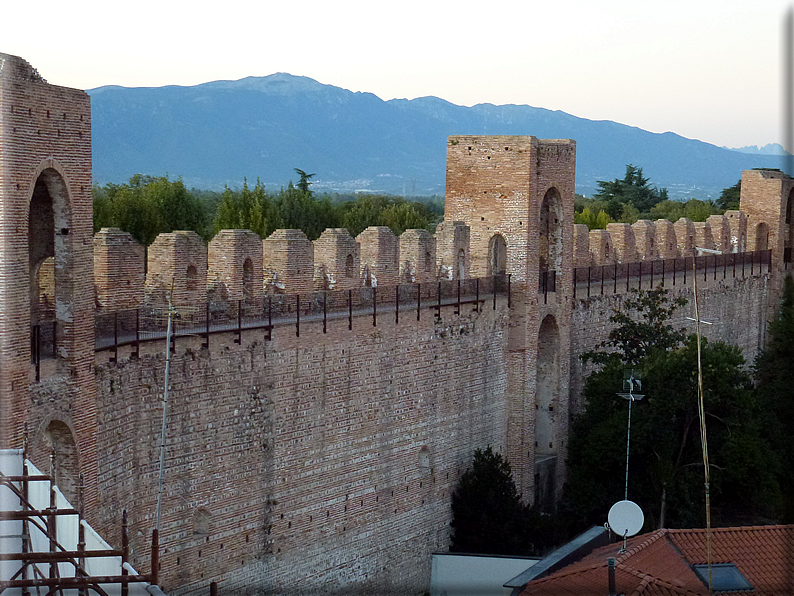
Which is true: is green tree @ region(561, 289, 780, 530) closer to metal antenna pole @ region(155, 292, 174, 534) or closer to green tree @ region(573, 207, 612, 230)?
metal antenna pole @ region(155, 292, 174, 534)

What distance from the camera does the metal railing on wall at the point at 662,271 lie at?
24234 mm

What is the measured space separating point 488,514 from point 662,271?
893 cm

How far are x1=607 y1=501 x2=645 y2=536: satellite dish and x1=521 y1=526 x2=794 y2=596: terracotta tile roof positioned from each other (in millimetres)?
188

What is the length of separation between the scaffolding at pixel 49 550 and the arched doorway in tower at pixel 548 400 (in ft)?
42.5

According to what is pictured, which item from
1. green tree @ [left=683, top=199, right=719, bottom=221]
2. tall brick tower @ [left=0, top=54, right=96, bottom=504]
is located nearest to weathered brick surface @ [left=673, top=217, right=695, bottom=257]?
tall brick tower @ [left=0, top=54, right=96, bottom=504]

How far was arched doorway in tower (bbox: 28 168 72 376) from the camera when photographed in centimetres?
1259

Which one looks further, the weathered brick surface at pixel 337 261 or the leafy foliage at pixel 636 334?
the leafy foliage at pixel 636 334

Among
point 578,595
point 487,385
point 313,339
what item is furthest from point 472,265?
point 578,595

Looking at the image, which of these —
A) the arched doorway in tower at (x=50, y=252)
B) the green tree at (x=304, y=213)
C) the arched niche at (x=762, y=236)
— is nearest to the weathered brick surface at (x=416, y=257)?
the arched doorway in tower at (x=50, y=252)

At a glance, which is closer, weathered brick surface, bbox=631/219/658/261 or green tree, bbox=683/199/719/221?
weathered brick surface, bbox=631/219/658/261

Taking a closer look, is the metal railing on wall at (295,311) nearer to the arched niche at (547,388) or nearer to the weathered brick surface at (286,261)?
the weathered brick surface at (286,261)

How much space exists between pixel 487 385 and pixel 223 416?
6.74 metres

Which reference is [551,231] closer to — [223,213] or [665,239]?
[665,239]

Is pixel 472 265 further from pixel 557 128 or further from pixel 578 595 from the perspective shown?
pixel 557 128
